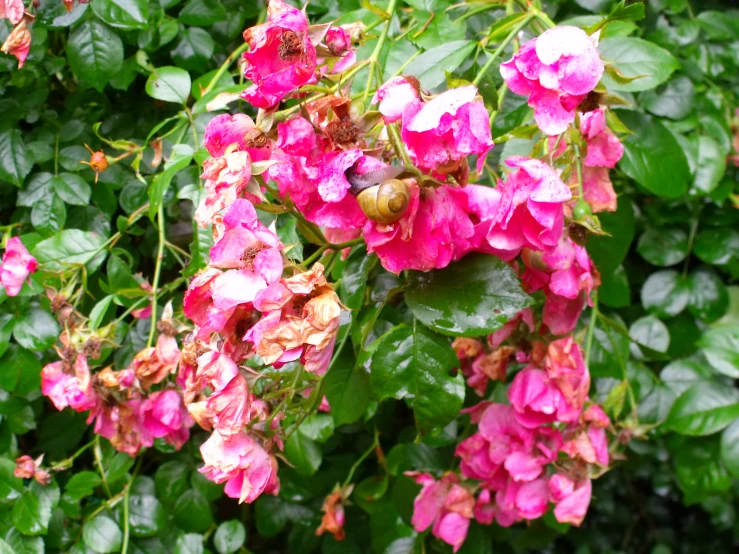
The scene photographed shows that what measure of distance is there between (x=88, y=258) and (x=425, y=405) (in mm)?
489

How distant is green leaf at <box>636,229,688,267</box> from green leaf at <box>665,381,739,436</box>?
256 millimetres

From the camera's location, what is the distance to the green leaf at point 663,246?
113 centimetres

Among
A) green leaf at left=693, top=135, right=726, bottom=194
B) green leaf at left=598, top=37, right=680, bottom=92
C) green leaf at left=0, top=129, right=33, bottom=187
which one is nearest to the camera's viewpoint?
green leaf at left=598, top=37, right=680, bottom=92

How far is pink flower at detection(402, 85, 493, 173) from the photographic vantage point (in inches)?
16.3

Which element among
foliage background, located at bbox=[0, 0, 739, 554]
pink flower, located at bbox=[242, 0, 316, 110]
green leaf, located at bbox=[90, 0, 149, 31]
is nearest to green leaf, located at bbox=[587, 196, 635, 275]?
foliage background, located at bbox=[0, 0, 739, 554]

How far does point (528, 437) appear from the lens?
0.69 metres

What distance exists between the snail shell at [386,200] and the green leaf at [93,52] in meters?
0.54

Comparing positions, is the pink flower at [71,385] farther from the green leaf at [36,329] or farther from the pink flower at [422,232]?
the pink flower at [422,232]

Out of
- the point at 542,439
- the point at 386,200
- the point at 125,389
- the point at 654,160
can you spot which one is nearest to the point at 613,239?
the point at 654,160

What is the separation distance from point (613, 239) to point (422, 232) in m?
0.42

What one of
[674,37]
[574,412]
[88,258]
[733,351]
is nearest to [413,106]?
[574,412]

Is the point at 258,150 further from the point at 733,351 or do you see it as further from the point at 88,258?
the point at 733,351

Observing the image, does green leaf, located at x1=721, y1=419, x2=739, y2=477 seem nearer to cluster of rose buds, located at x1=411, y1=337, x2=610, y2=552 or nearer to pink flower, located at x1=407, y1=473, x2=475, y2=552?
cluster of rose buds, located at x1=411, y1=337, x2=610, y2=552

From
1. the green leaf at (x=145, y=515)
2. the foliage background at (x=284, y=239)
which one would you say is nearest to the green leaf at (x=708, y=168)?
the foliage background at (x=284, y=239)
